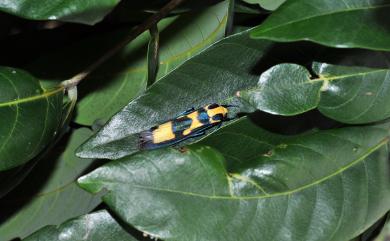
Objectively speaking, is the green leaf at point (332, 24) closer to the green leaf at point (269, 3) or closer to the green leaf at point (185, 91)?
the green leaf at point (185, 91)

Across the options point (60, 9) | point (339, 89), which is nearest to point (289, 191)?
point (339, 89)

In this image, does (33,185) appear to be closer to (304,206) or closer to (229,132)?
(229,132)

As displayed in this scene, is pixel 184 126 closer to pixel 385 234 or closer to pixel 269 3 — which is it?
pixel 269 3

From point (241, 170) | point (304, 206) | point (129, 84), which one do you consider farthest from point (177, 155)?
point (129, 84)

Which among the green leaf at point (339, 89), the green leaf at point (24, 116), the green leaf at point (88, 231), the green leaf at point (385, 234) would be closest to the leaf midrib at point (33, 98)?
the green leaf at point (24, 116)

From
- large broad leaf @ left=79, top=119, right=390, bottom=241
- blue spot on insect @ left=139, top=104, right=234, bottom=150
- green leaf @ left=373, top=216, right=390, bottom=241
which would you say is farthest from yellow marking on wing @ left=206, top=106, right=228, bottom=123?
green leaf @ left=373, top=216, right=390, bottom=241
